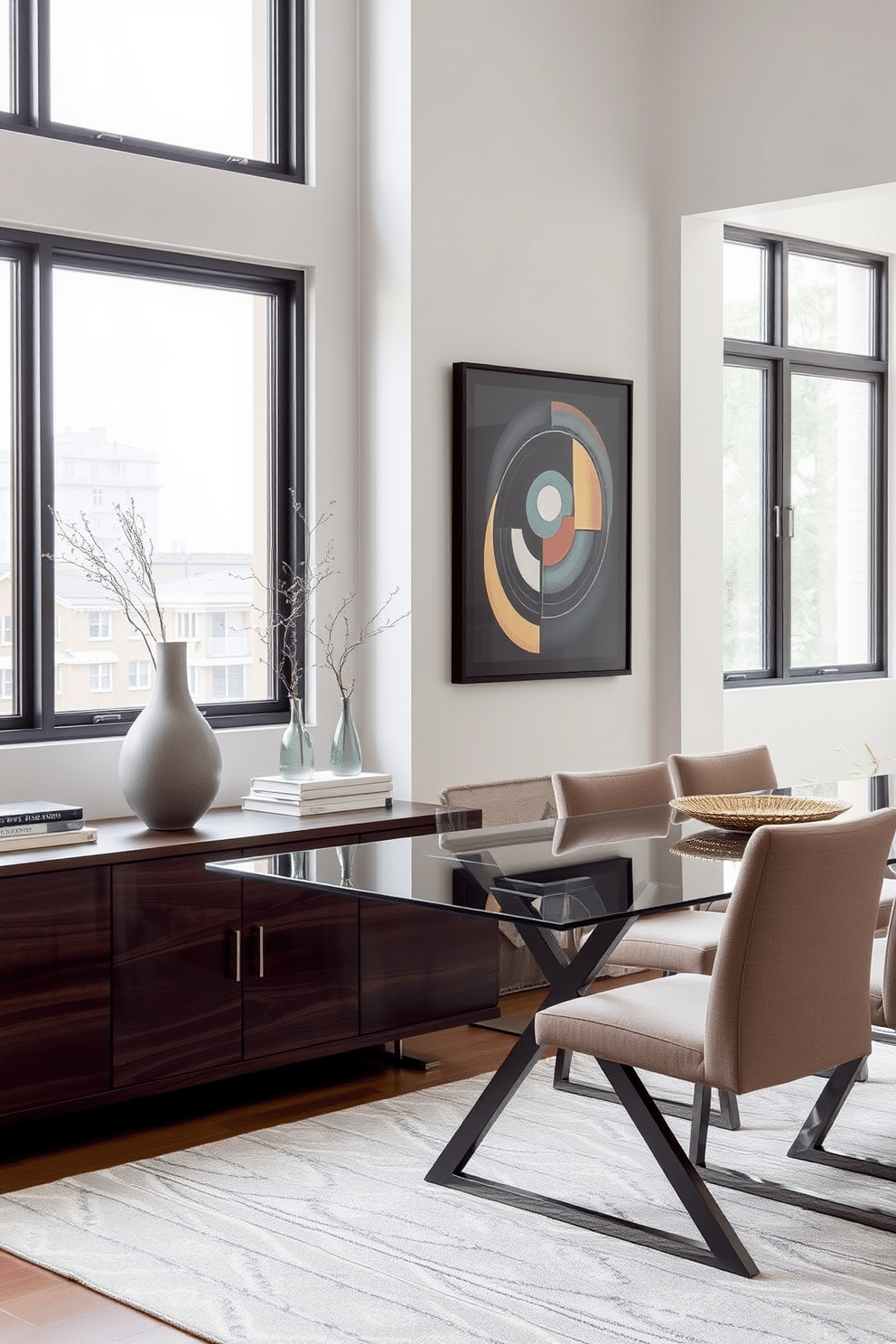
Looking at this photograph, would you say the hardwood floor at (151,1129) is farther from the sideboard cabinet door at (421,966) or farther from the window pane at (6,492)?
the window pane at (6,492)

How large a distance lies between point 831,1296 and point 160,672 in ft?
7.49

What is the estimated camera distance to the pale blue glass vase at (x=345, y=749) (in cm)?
470

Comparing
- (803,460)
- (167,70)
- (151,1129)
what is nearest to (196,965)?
(151,1129)

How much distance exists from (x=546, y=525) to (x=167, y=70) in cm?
189

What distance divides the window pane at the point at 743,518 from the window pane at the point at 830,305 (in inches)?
13.5

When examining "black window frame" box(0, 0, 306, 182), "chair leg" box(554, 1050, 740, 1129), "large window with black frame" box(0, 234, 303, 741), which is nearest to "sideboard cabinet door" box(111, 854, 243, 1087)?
"large window with black frame" box(0, 234, 303, 741)

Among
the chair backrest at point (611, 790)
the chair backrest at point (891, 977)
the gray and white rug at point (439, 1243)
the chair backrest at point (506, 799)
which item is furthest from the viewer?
the chair backrest at point (506, 799)

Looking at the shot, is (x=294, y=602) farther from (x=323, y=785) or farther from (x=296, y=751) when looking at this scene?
(x=323, y=785)

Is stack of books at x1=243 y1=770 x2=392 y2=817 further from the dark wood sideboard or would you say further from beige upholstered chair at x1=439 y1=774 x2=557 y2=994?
beige upholstered chair at x1=439 y1=774 x2=557 y2=994

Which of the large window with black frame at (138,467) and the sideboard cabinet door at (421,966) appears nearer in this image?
the sideboard cabinet door at (421,966)

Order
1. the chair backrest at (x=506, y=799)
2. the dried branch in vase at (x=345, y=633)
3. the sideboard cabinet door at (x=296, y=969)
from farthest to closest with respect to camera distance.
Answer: the dried branch in vase at (x=345, y=633)
the chair backrest at (x=506, y=799)
the sideboard cabinet door at (x=296, y=969)

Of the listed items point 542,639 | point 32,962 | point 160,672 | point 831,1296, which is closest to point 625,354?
point 542,639

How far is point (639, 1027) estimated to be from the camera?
3152 millimetres

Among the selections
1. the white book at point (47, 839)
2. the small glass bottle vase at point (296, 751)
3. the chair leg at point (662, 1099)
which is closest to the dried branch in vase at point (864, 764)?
the chair leg at point (662, 1099)
